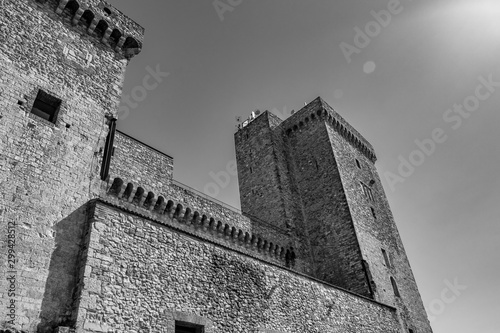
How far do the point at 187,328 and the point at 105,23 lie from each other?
376 inches

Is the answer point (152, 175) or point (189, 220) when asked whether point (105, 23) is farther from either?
point (189, 220)

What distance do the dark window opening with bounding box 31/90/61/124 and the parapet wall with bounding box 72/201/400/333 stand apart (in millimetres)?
2813

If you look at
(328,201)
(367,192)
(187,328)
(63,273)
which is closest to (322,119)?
(367,192)

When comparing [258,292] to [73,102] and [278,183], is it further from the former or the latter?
[278,183]

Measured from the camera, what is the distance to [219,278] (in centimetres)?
1021

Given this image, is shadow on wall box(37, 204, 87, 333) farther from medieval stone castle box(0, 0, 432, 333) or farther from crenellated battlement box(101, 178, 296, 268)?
crenellated battlement box(101, 178, 296, 268)

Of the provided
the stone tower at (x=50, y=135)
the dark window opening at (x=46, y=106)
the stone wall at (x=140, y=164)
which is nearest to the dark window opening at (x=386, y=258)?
the stone wall at (x=140, y=164)

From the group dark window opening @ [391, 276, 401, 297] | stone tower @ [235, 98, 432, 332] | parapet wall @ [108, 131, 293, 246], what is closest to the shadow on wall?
parapet wall @ [108, 131, 293, 246]

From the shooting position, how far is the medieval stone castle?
301 inches

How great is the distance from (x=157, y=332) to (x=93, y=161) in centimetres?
461

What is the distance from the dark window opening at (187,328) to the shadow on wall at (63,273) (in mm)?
2509

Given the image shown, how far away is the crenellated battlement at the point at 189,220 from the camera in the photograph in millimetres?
13633

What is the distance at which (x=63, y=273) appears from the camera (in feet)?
25.7

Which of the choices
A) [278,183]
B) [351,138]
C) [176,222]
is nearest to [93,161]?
[176,222]
